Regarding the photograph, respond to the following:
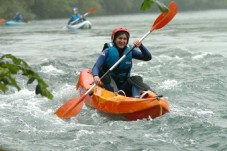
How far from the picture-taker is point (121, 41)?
21.7 ft

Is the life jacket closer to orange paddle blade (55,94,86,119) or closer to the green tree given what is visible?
orange paddle blade (55,94,86,119)

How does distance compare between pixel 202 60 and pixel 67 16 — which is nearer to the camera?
pixel 202 60

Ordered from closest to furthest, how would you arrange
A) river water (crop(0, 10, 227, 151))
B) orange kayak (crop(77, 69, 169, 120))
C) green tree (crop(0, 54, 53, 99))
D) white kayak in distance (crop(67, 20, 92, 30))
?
green tree (crop(0, 54, 53, 99))
river water (crop(0, 10, 227, 151))
orange kayak (crop(77, 69, 169, 120))
white kayak in distance (crop(67, 20, 92, 30))

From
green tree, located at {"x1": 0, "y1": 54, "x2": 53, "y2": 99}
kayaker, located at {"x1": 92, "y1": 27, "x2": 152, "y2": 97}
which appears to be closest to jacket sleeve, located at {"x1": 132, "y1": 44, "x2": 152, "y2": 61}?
kayaker, located at {"x1": 92, "y1": 27, "x2": 152, "y2": 97}

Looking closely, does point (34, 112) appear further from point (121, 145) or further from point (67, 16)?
point (67, 16)

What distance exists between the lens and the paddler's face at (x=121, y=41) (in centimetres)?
653

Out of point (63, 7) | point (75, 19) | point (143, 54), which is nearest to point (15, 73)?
point (143, 54)

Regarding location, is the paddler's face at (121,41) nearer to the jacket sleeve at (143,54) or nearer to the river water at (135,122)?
the jacket sleeve at (143,54)

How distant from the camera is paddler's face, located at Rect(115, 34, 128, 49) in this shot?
653cm

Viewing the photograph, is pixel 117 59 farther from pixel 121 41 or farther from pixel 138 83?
pixel 138 83

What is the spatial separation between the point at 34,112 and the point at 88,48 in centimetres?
893

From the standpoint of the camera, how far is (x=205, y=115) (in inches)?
245

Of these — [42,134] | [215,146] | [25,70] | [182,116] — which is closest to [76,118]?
[42,134]

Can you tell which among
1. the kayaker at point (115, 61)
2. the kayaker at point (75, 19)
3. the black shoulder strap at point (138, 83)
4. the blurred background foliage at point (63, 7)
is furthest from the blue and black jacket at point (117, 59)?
the blurred background foliage at point (63, 7)
